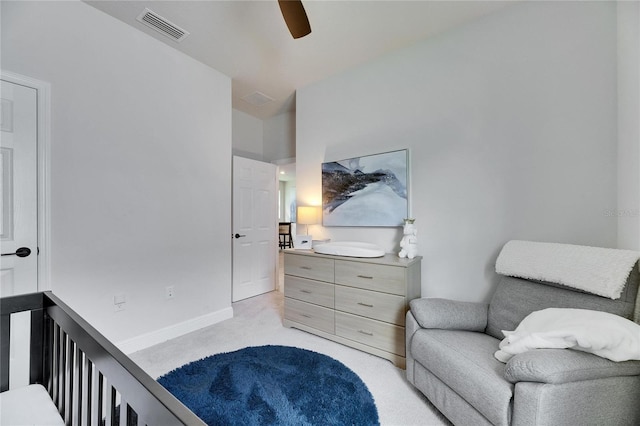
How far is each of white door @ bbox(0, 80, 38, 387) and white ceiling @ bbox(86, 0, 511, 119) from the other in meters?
0.99

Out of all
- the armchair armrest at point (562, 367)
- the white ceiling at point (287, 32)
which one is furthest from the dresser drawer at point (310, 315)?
the white ceiling at point (287, 32)

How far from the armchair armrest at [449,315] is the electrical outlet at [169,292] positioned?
7.07 feet

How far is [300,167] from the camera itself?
326cm

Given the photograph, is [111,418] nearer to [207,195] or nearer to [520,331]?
[520,331]

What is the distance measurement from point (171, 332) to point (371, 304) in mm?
1868

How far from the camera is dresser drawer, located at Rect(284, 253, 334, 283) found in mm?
2393

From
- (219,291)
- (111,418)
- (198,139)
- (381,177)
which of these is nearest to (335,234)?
(381,177)

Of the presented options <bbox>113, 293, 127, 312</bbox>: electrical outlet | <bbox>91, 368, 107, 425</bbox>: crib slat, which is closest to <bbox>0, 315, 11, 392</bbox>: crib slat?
<bbox>91, 368, 107, 425</bbox>: crib slat

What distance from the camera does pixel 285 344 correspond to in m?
2.31

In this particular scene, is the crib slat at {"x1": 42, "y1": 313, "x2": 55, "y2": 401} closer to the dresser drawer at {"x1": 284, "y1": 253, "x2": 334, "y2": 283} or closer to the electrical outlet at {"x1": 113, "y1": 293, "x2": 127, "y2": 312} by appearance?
the electrical outlet at {"x1": 113, "y1": 293, "x2": 127, "y2": 312}

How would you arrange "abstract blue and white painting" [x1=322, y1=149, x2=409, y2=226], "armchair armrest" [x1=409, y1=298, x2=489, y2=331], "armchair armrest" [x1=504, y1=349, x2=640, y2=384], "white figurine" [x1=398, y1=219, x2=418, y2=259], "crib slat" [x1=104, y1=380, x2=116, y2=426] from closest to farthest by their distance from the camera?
1. "crib slat" [x1=104, y1=380, x2=116, y2=426]
2. "armchair armrest" [x1=504, y1=349, x2=640, y2=384]
3. "armchair armrest" [x1=409, y1=298, x2=489, y2=331]
4. "white figurine" [x1=398, y1=219, x2=418, y2=259]
5. "abstract blue and white painting" [x1=322, y1=149, x2=409, y2=226]

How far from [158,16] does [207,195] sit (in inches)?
61.5

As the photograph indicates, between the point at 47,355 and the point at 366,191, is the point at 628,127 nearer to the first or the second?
the point at 366,191

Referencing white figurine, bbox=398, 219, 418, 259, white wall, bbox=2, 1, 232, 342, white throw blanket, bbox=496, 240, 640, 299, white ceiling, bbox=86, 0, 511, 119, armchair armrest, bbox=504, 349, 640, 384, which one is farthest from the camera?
white figurine, bbox=398, 219, 418, 259
